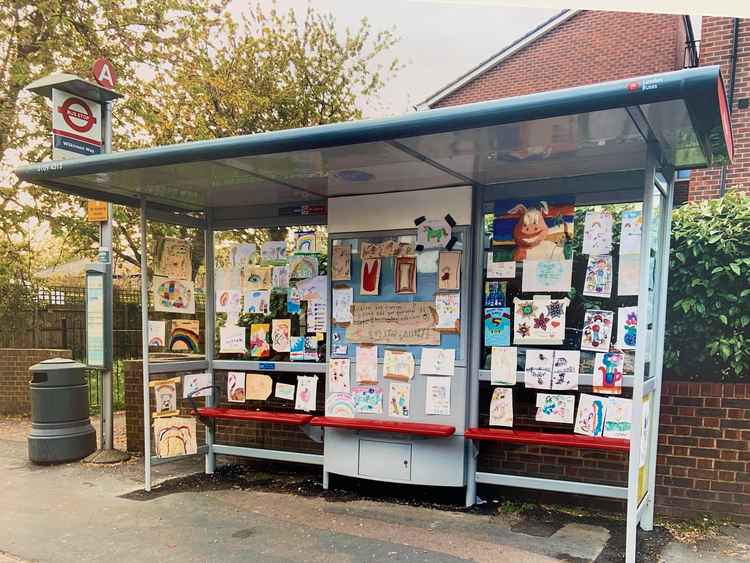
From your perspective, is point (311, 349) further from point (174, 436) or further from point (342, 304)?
point (174, 436)

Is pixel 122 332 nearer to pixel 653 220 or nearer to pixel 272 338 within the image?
pixel 272 338

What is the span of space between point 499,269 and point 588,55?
13567mm

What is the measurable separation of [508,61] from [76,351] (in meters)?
14.1

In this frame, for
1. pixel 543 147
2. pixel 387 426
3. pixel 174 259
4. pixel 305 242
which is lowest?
pixel 387 426

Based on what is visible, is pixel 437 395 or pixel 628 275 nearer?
pixel 628 275

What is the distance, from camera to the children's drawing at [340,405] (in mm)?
4922

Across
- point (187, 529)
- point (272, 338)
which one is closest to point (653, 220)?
point (272, 338)

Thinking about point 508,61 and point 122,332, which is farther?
point 508,61

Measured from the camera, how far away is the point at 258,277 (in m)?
5.56

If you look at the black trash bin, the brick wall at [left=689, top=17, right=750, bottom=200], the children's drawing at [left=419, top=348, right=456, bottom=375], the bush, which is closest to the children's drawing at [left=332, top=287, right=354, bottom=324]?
the children's drawing at [left=419, top=348, right=456, bottom=375]

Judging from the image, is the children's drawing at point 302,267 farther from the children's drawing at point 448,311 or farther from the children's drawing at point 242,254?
the children's drawing at point 448,311

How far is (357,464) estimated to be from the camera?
16.0 feet

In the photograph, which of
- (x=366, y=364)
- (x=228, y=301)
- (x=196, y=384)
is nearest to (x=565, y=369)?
(x=366, y=364)

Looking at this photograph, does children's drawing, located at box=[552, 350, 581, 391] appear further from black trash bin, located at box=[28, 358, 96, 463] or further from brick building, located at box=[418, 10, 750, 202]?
brick building, located at box=[418, 10, 750, 202]
